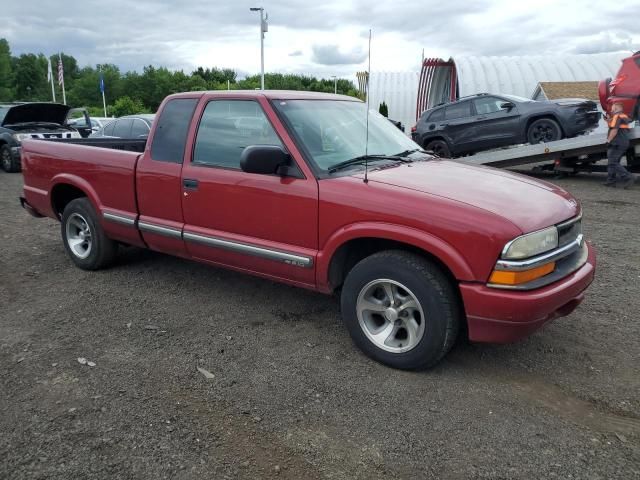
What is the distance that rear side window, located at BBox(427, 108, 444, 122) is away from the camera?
46.2 ft

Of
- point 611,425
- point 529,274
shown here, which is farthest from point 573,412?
point 529,274

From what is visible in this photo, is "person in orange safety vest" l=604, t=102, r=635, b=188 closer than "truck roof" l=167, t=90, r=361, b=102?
No

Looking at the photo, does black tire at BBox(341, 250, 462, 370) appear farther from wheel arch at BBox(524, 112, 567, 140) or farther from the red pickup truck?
wheel arch at BBox(524, 112, 567, 140)

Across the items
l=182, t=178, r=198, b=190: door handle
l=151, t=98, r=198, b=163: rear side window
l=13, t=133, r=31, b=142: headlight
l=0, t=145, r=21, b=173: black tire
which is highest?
l=151, t=98, r=198, b=163: rear side window

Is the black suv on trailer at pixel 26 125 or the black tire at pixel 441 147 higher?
the black suv on trailer at pixel 26 125

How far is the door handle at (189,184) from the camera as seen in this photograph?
14.1ft

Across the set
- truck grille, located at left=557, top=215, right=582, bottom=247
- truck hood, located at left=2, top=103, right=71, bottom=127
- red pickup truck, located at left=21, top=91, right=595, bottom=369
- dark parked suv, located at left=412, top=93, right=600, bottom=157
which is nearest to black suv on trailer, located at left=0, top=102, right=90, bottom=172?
truck hood, located at left=2, top=103, right=71, bottom=127

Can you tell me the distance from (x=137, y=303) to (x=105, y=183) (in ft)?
4.02

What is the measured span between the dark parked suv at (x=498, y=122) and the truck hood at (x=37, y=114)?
30.9 ft

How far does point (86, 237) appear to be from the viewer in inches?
218

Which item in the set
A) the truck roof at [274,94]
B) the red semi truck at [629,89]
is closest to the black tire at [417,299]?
the truck roof at [274,94]

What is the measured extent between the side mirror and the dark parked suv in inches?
409

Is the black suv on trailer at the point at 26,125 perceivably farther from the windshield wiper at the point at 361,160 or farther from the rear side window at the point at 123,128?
the windshield wiper at the point at 361,160

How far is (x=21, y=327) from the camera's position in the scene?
416cm
